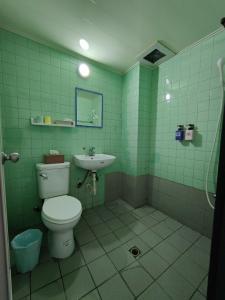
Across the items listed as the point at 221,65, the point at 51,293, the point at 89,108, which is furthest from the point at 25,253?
the point at 221,65

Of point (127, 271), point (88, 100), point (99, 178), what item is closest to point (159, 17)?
point (88, 100)

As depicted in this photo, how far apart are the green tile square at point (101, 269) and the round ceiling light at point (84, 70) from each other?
2.28m

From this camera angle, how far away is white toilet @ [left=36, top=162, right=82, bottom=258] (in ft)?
3.78

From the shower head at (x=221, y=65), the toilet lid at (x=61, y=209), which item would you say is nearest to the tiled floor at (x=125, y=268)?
the toilet lid at (x=61, y=209)

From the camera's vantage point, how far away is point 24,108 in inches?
61.3

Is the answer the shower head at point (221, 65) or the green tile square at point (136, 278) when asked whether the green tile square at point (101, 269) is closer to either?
the green tile square at point (136, 278)

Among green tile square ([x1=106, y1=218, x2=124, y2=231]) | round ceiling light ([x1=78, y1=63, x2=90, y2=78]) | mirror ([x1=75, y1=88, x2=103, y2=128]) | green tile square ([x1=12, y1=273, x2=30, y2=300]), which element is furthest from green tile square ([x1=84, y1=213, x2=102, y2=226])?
round ceiling light ([x1=78, y1=63, x2=90, y2=78])

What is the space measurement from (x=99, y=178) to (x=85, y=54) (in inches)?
74.6

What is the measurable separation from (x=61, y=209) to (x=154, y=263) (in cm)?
101

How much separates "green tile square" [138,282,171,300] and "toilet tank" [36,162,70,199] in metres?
1.22

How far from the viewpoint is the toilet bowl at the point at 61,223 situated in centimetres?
114

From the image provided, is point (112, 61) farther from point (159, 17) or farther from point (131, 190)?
point (131, 190)

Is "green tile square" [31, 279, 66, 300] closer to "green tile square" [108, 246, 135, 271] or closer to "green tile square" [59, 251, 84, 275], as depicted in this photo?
"green tile square" [59, 251, 84, 275]

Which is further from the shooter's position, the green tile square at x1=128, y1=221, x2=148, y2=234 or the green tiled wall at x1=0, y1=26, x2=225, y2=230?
the green tile square at x1=128, y1=221, x2=148, y2=234
